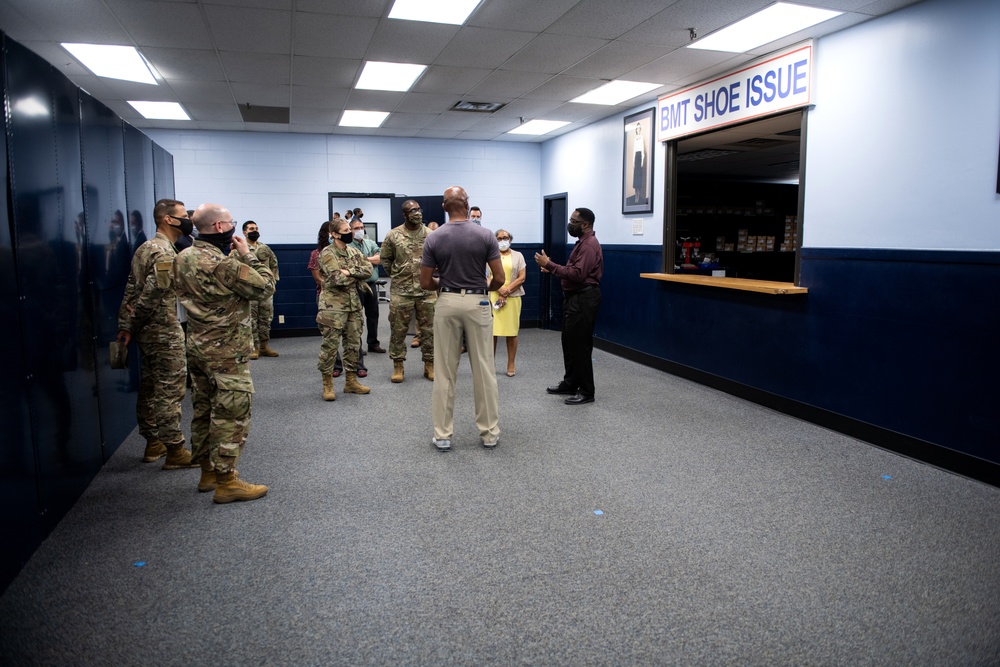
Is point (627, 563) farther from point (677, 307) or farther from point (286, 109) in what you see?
point (286, 109)

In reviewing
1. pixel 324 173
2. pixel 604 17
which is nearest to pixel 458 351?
pixel 604 17

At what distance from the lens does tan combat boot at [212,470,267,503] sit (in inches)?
135

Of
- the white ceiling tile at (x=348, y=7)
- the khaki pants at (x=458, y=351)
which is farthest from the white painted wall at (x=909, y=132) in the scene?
the white ceiling tile at (x=348, y=7)

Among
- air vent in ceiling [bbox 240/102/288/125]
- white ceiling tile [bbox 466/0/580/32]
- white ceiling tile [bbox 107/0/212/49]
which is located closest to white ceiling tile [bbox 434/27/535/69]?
white ceiling tile [bbox 466/0/580/32]

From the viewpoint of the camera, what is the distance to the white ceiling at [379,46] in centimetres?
433

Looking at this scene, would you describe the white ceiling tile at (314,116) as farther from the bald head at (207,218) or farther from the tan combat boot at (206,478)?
the tan combat boot at (206,478)

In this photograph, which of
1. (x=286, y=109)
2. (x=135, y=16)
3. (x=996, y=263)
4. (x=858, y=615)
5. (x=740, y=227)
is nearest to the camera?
(x=858, y=615)

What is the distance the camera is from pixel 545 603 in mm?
2484

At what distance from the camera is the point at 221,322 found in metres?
3.27

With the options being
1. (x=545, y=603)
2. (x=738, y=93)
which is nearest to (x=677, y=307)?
(x=738, y=93)

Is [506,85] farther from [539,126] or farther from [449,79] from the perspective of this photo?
[539,126]

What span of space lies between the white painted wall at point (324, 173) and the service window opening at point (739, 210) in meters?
2.51

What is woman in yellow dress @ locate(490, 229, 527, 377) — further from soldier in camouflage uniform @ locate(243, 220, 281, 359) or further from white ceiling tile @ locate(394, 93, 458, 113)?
soldier in camouflage uniform @ locate(243, 220, 281, 359)

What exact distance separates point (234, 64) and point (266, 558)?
14.8 ft
